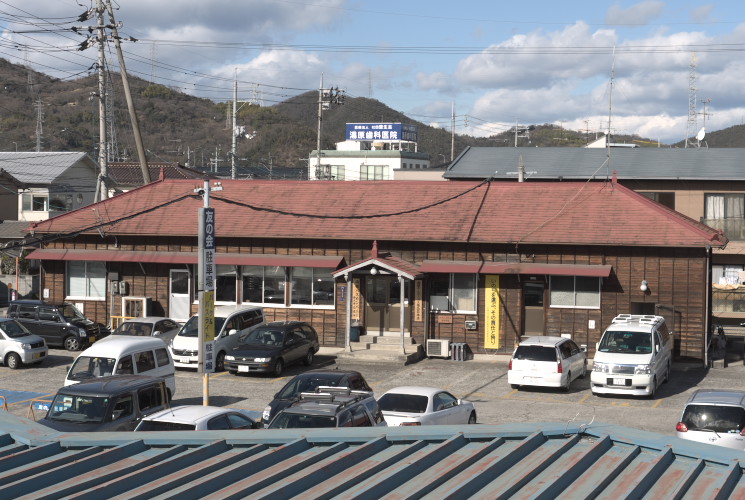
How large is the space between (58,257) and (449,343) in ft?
53.1

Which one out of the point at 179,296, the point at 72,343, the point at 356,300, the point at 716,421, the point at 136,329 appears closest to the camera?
the point at 716,421

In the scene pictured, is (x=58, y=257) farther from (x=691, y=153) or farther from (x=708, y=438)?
(x=691, y=153)

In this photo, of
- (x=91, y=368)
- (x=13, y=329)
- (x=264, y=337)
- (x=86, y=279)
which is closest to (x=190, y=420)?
(x=91, y=368)

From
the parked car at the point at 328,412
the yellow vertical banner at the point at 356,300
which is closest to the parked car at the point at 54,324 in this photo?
the yellow vertical banner at the point at 356,300

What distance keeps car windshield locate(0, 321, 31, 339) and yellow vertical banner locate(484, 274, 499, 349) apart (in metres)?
15.8

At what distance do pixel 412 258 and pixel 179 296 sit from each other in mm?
9512

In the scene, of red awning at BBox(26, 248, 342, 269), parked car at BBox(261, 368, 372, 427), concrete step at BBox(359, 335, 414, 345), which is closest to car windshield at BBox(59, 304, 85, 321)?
red awning at BBox(26, 248, 342, 269)

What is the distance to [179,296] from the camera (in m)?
34.9

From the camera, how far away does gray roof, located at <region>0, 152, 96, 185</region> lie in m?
66.1

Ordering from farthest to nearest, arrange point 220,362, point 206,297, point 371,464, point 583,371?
point 220,362, point 583,371, point 206,297, point 371,464

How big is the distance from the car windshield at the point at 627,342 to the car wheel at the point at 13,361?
60.0 ft

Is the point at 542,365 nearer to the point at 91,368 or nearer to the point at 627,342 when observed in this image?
the point at 627,342

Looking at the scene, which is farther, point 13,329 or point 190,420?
point 13,329

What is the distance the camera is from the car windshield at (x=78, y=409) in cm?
1712
